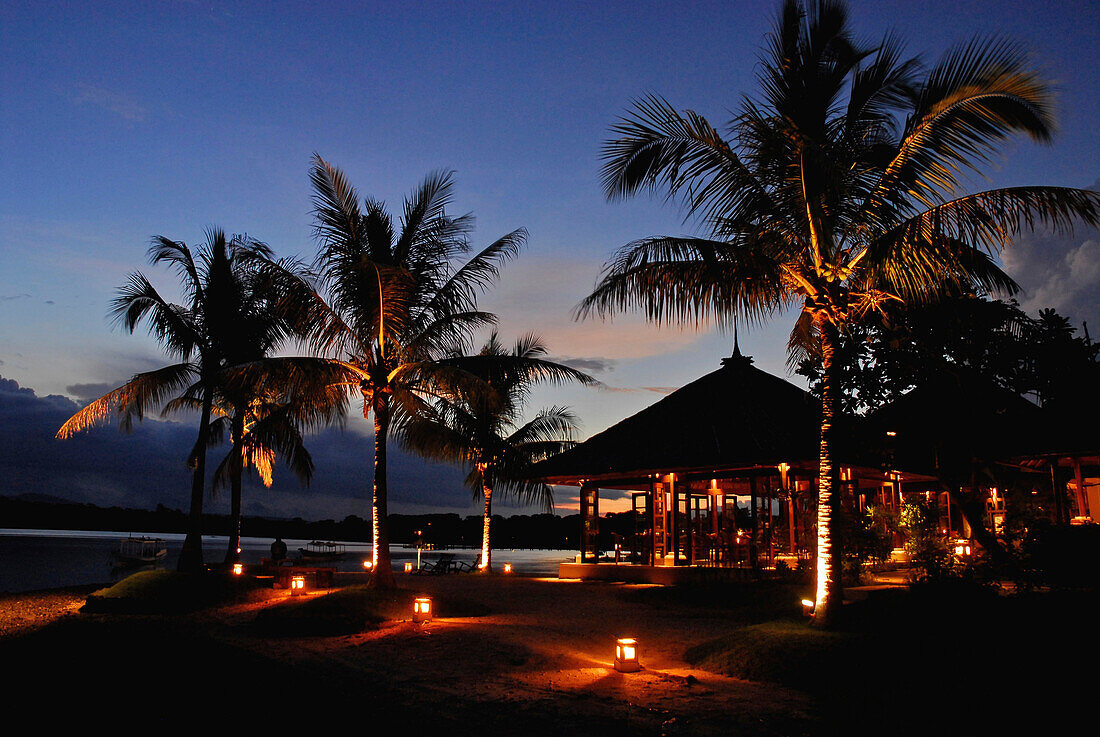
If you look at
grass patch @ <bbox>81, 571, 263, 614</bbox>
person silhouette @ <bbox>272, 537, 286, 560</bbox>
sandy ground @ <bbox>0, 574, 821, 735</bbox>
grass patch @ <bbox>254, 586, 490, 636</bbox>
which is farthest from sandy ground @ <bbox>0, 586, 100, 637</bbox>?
person silhouette @ <bbox>272, 537, 286, 560</bbox>

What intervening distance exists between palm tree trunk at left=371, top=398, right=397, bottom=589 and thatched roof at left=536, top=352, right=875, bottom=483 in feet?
20.0

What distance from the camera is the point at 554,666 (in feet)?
24.2

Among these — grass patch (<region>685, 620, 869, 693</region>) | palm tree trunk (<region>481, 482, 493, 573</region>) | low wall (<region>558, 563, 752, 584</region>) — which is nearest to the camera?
grass patch (<region>685, 620, 869, 693</region>)

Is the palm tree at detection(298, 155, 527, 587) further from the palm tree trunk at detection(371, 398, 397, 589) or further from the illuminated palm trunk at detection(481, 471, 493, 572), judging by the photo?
the illuminated palm trunk at detection(481, 471, 493, 572)

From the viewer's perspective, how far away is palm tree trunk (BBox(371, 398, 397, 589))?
1115 centimetres

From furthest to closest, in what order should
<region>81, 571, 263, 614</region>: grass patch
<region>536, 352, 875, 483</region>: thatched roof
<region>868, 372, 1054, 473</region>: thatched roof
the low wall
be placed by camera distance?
1. <region>536, 352, 875, 483</region>: thatched roof
2. the low wall
3. <region>81, 571, 263, 614</region>: grass patch
4. <region>868, 372, 1054, 473</region>: thatched roof

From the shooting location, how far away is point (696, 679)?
669 centimetres

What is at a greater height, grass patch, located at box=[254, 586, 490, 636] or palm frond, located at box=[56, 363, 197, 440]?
palm frond, located at box=[56, 363, 197, 440]

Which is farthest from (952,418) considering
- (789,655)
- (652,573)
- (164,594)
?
(164,594)

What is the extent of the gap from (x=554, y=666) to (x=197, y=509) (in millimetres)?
10580

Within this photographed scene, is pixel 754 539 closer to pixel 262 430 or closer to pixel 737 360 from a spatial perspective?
pixel 737 360

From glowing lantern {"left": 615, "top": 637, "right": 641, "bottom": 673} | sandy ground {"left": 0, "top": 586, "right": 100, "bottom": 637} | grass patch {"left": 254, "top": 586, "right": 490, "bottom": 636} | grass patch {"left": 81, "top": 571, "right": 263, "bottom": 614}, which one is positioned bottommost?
sandy ground {"left": 0, "top": 586, "right": 100, "bottom": 637}

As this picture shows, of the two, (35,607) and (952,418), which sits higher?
(952,418)

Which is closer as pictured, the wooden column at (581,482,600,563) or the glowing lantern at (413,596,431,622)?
the glowing lantern at (413,596,431,622)
